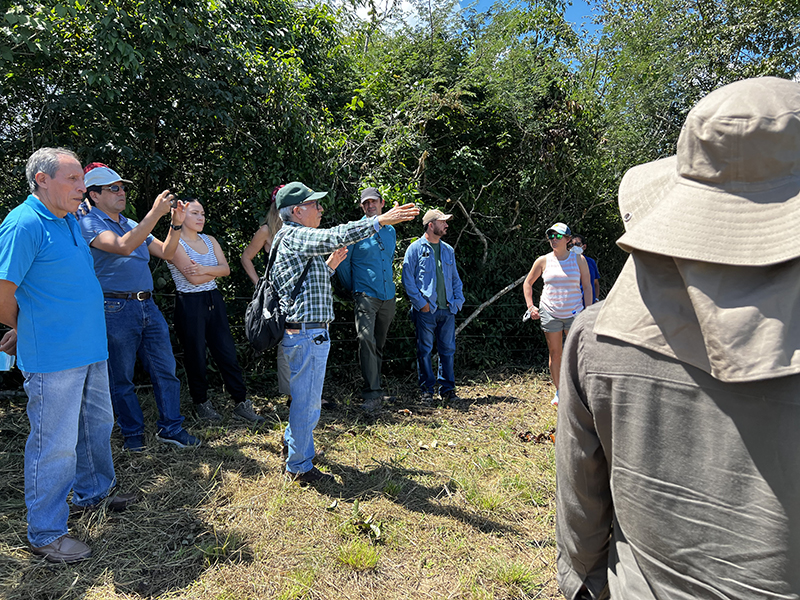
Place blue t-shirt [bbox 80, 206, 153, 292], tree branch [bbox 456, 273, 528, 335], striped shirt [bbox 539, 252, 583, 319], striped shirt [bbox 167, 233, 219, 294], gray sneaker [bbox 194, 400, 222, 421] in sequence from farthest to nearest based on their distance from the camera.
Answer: tree branch [bbox 456, 273, 528, 335]
striped shirt [bbox 539, 252, 583, 319]
gray sneaker [bbox 194, 400, 222, 421]
striped shirt [bbox 167, 233, 219, 294]
blue t-shirt [bbox 80, 206, 153, 292]

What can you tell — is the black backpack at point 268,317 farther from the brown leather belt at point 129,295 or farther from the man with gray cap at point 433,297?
the man with gray cap at point 433,297

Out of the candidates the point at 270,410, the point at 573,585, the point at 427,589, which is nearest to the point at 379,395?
the point at 270,410

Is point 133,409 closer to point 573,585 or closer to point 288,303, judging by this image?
point 288,303

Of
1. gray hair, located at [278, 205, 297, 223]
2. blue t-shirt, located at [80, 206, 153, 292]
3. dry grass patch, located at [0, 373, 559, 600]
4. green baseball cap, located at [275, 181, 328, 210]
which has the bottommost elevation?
dry grass patch, located at [0, 373, 559, 600]

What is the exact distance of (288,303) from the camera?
11.5ft

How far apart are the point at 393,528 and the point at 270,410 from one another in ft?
7.85

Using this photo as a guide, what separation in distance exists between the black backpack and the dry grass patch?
985mm

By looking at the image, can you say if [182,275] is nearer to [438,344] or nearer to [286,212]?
[286,212]

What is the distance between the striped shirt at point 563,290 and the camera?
17.4ft

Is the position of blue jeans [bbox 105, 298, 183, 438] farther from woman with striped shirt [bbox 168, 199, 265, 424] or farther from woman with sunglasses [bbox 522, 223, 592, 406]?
woman with sunglasses [bbox 522, 223, 592, 406]

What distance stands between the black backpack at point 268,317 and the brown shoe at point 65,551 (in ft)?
4.77

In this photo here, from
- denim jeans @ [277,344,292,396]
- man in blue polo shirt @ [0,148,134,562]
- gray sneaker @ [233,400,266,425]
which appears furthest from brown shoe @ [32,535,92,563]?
gray sneaker @ [233,400,266,425]

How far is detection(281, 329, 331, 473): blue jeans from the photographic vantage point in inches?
138

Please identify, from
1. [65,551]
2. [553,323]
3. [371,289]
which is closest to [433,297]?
[371,289]
